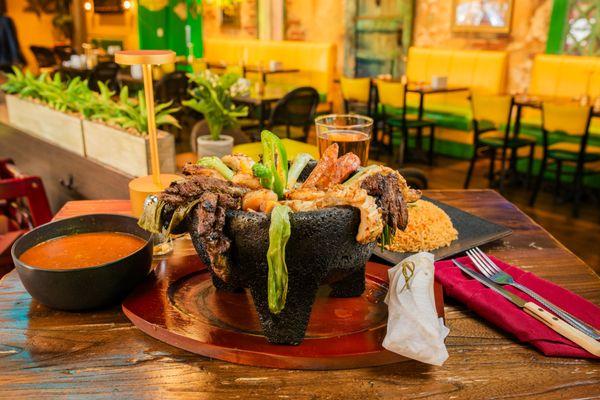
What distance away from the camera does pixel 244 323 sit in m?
0.96

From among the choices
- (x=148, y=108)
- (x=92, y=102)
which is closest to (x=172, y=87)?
(x=92, y=102)

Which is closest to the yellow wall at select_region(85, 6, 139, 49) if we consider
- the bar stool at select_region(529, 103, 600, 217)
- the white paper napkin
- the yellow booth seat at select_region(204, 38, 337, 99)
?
the yellow booth seat at select_region(204, 38, 337, 99)

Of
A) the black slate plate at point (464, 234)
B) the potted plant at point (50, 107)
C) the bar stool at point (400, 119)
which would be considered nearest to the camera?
the black slate plate at point (464, 234)

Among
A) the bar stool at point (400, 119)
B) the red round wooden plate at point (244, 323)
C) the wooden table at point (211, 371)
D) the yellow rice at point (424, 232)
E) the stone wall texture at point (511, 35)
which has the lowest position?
the bar stool at point (400, 119)

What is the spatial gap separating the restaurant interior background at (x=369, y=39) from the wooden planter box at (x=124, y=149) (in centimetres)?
42

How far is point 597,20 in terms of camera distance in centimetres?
569

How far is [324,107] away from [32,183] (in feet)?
19.2

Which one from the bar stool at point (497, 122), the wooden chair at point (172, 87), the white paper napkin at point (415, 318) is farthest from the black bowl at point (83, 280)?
the wooden chair at point (172, 87)

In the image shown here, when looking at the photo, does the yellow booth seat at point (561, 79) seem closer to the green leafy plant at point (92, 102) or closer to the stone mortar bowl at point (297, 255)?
the green leafy plant at point (92, 102)

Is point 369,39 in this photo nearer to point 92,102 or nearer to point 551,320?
point 92,102

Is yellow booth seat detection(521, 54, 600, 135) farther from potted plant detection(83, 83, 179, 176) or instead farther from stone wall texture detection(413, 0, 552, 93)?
potted plant detection(83, 83, 179, 176)

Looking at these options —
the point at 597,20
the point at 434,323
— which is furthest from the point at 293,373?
the point at 597,20

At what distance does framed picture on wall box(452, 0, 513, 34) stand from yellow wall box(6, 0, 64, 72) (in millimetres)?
10211

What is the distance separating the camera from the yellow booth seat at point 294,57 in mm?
8281
